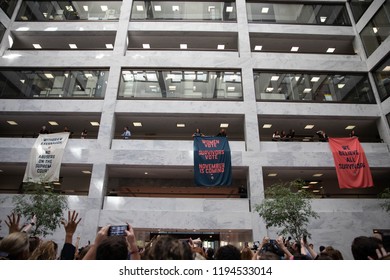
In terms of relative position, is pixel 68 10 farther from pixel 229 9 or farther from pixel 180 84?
pixel 229 9

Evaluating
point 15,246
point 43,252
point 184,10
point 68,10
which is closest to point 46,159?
point 68,10

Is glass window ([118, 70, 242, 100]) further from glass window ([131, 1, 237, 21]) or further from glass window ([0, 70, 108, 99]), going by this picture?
glass window ([131, 1, 237, 21])

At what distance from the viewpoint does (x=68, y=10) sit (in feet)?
81.0

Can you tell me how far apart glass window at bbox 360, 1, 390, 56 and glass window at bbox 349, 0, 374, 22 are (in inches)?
63.9

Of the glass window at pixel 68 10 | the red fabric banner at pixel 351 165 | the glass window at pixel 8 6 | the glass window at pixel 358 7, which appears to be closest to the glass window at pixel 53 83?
the glass window at pixel 8 6

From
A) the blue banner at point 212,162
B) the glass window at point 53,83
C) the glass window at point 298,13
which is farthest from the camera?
the glass window at point 298,13

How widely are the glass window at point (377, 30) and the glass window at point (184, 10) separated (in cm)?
1120

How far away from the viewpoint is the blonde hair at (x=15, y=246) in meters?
3.14

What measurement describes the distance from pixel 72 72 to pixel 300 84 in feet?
62.2

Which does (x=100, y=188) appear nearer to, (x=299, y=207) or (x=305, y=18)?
(x=299, y=207)

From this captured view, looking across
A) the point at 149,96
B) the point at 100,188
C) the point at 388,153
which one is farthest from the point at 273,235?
the point at 149,96

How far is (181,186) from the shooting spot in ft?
71.5

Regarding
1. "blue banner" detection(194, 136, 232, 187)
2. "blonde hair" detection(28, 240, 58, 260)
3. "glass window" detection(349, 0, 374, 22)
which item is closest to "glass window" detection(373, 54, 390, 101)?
"glass window" detection(349, 0, 374, 22)

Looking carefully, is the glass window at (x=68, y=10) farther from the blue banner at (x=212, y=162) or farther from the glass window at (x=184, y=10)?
the blue banner at (x=212, y=162)
